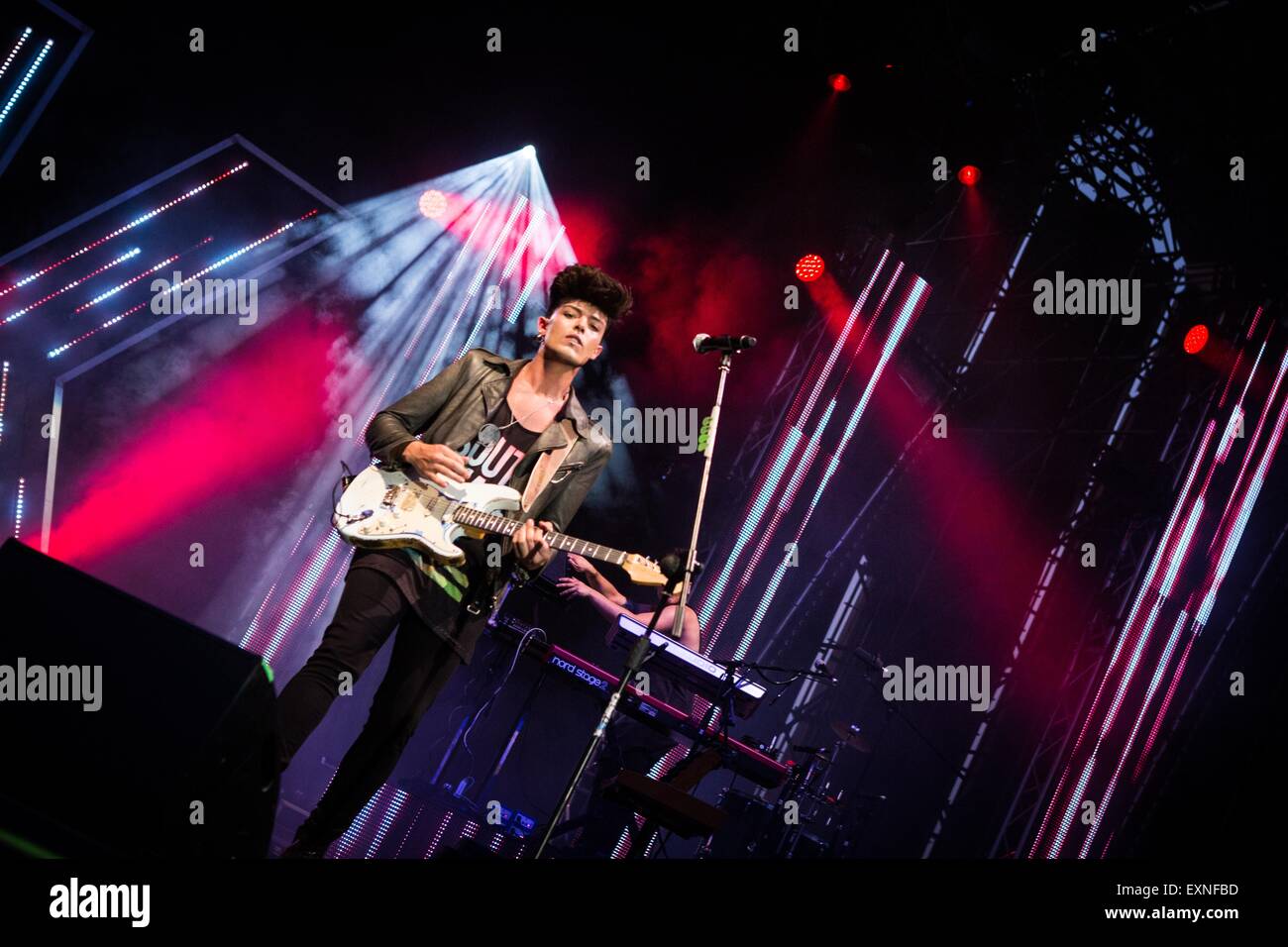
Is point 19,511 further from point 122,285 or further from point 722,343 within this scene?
point 722,343

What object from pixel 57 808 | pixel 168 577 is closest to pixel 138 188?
pixel 168 577

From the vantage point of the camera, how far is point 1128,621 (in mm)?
8070

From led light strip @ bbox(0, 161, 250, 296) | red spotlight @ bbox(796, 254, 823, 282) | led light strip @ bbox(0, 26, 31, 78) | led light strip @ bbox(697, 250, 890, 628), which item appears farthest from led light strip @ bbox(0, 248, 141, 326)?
red spotlight @ bbox(796, 254, 823, 282)

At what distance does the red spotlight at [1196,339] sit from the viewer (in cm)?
809

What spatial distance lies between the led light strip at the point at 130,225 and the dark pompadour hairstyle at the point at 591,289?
2933 millimetres

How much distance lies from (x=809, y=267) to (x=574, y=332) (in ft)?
13.2

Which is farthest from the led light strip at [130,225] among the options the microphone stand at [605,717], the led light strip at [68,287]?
the microphone stand at [605,717]

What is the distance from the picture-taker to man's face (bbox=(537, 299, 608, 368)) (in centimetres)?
377
